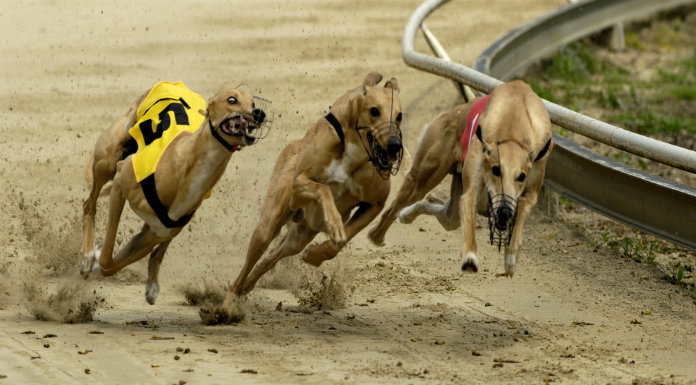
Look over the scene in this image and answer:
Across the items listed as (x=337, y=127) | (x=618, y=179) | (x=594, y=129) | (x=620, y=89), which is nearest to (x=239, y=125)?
(x=337, y=127)

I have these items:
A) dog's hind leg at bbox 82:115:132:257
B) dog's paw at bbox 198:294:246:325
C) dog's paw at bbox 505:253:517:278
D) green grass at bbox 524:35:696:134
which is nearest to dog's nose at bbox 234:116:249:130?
dog's paw at bbox 198:294:246:325

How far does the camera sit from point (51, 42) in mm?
10328

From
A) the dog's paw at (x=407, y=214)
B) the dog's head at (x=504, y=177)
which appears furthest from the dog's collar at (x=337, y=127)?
the dog's paw at (x=407, y=214)

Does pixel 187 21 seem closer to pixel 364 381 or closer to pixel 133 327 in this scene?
pixel 133 327

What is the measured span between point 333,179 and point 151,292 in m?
1.24

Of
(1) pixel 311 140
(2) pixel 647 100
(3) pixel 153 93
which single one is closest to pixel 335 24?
(2) pixel 647 100

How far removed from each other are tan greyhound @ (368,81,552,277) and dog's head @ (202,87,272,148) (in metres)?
0.99

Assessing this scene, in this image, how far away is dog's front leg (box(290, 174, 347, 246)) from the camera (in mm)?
5141

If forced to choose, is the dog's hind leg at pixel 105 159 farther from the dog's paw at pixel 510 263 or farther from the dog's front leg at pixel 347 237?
the dog's paw at pixel 510 263

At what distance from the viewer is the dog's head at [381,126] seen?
5051 millimetres

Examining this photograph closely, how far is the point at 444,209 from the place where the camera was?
617cm

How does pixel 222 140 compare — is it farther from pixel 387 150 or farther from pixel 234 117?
pixel 387 150

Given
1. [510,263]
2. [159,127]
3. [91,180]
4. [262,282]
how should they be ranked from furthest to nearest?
[262,282] → [91,180] → [159,127] → [510,263]

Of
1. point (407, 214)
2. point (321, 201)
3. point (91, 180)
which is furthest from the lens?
point (91, 180)
